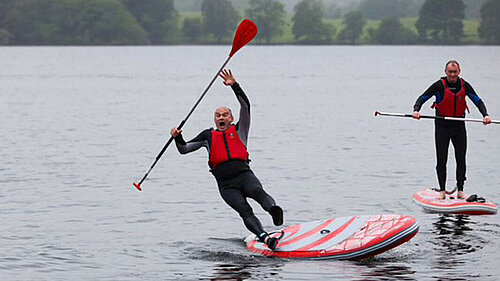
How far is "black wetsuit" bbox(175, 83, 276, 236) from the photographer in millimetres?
13195

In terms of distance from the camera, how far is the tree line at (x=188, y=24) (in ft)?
547

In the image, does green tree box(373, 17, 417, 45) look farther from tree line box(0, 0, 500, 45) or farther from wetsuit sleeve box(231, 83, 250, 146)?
wetsuit sleeve box(231, 83, 250, 146)

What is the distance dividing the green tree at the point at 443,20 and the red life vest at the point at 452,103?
153 meters

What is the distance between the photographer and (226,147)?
43.5ft

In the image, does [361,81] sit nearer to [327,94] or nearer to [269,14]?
[327,94]

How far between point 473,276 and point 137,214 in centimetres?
664

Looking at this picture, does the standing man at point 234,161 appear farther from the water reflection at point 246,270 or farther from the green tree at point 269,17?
the green tree at point 269,17

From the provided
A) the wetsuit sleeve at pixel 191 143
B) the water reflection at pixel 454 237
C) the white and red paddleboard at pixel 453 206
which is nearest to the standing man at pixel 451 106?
the white and red paddleboard at pixel 453 206

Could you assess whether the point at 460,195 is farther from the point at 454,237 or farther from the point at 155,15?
the point at 155,15

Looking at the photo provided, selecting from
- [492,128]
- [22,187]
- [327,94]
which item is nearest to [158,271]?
[22,187]

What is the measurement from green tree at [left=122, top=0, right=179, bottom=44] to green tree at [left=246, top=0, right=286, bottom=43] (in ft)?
50.2

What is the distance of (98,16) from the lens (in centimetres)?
16538

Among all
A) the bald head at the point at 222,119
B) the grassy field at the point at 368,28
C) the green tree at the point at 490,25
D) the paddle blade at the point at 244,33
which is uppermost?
the paddle blade at the point at 244,33

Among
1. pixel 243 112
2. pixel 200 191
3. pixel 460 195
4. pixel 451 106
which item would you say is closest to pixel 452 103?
pixel 451 106
